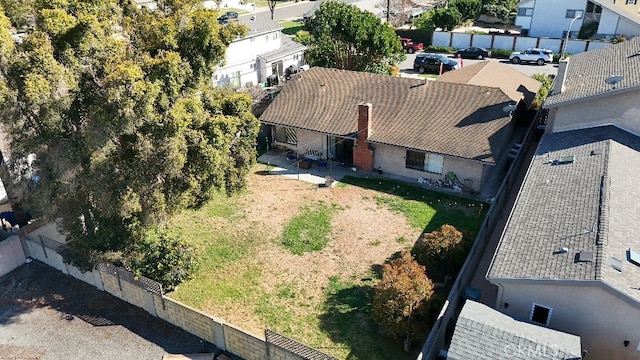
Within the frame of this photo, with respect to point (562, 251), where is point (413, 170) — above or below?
below

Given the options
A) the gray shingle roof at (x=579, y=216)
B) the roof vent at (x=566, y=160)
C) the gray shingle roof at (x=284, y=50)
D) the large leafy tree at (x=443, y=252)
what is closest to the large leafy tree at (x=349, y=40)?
the gray shingle roof at (x=284, y=50)

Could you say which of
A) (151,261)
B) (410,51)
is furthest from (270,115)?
(410,51)

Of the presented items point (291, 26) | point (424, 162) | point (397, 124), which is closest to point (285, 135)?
point (397, 124)

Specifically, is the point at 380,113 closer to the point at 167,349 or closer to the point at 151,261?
the point at 151,261

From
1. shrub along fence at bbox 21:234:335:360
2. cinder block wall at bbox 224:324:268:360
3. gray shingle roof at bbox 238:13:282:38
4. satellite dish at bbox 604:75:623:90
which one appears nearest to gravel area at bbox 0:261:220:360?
shrub along fence at bbox 21:234:335:360

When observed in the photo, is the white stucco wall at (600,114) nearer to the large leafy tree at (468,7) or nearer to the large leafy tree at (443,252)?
the large leafy tree at (443,252)

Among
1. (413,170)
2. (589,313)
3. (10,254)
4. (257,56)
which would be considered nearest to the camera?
(589,313)

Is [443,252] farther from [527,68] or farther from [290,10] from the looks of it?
[290,10]
